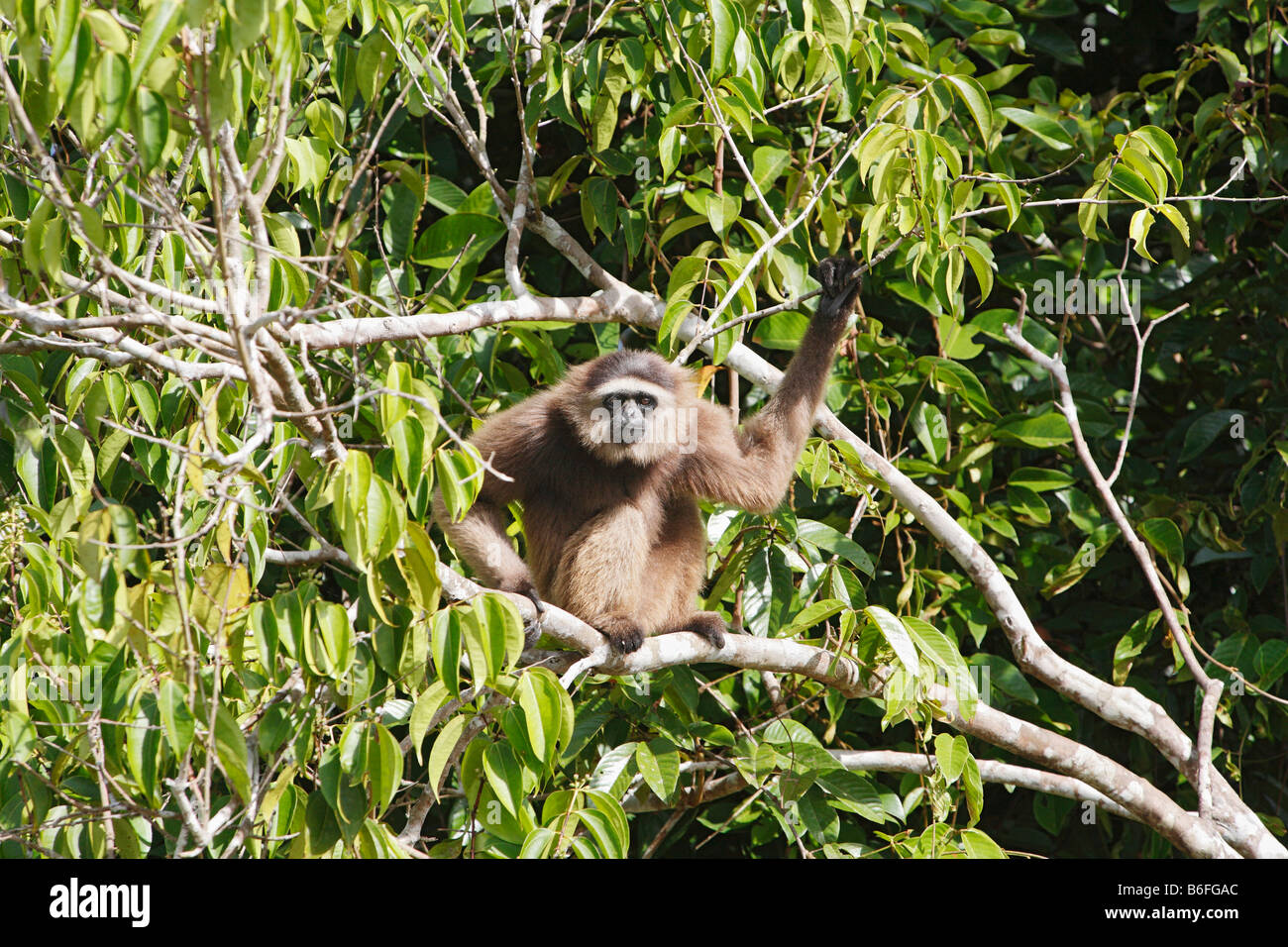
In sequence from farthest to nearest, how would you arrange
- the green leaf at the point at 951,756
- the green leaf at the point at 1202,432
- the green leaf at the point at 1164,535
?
the green leaf at the point at 1202,432 → the green leaf at the point at 1164,535 → the green leaf at the point at 951,756

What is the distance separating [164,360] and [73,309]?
→ 842mm

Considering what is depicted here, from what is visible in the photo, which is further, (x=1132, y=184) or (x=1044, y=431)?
(x=1044, y=431)

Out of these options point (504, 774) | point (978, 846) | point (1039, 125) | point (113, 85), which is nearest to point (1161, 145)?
point (1039, 125)

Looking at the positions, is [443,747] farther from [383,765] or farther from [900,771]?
[900,771]

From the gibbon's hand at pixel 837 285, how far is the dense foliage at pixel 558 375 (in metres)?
0.13

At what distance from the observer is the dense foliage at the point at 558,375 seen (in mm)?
2805

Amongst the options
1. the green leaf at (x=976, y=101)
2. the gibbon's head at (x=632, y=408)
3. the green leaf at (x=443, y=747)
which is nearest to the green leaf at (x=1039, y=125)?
the green leaf at (x=976, y=101)

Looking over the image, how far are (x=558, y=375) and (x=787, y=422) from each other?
1080 mm

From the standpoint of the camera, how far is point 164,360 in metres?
3.03

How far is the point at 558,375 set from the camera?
17.0 feet

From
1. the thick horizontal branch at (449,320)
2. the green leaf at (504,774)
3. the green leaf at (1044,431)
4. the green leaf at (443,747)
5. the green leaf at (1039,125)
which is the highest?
the green leaf at (1039,125)

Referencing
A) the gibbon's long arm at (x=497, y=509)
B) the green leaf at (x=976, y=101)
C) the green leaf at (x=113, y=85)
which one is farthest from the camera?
the gibbon's long arm at (x=497, y=509)

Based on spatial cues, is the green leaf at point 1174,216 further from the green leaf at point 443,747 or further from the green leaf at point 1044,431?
the green leaf at point 443,747

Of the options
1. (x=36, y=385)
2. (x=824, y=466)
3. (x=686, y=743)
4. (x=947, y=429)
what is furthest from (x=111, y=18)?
(x=947, y=429)
